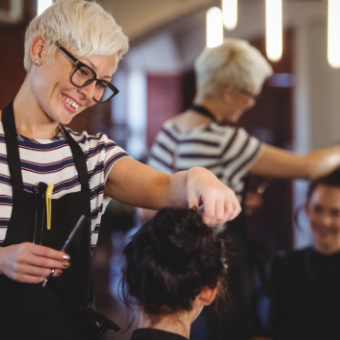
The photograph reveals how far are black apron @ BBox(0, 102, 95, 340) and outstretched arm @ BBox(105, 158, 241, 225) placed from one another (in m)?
0.10

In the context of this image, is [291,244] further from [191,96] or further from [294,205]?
[191,96]

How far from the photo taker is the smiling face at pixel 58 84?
1.04 meters

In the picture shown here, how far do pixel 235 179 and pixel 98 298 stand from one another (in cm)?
236

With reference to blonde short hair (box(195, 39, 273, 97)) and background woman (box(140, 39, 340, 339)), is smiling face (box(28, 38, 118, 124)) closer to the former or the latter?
background woman (box(140, 39, 340, 339))

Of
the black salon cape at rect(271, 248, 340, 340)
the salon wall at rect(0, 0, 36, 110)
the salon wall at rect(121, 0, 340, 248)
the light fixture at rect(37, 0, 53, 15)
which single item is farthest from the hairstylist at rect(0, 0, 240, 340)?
the salon wall at rect(121, 0, 340, 248)

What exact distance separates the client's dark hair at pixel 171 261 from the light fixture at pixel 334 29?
2619 millimetres

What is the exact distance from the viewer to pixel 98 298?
369cm

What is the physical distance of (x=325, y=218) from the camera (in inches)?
97.2

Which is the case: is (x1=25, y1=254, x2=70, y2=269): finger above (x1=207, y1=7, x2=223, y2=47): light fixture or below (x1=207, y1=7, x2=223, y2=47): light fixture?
below

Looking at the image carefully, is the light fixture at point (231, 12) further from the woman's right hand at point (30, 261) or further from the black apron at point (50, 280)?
the woman's right hand at point (30, 261)

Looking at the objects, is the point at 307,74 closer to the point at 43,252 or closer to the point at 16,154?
the point at 16,154

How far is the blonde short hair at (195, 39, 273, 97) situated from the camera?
195cm

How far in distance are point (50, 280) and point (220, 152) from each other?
101 centimetres

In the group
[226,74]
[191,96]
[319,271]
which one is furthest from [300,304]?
[191,96]
